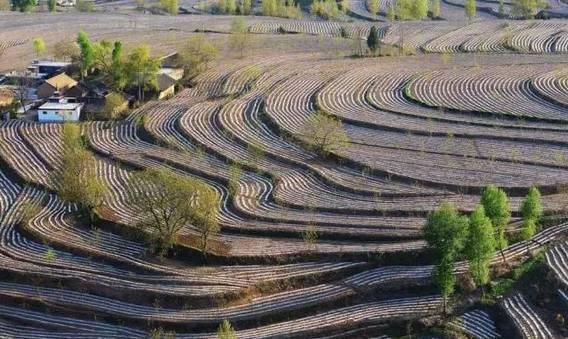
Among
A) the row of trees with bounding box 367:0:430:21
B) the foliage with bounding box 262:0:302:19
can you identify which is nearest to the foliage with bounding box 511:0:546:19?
the row of trees with bounding box 367:0:430:21

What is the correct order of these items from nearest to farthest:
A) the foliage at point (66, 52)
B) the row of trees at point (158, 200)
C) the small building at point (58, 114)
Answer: the row of trees at point (158, 200) < the small building at point (58, 114) < the foliage at point (66, 52)

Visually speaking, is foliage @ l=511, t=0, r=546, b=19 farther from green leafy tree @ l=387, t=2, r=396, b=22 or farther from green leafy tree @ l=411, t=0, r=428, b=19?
green leafy tree @ l=387, t=2, r=396, b=22

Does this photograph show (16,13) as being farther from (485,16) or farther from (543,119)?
(543,119)

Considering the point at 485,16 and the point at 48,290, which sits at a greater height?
the point at 485,16

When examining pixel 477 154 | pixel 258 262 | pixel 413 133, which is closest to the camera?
pixel 258 262

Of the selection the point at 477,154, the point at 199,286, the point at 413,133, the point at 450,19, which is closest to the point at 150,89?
the point at 413,133

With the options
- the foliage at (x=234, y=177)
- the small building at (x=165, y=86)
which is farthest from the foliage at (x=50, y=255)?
the small building at (x=165, y=86)

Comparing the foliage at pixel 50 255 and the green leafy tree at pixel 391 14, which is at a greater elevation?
the green leafy tree at pixel 391 14

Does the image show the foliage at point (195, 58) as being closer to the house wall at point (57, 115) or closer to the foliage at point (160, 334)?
the house wall at point (57, 115)
